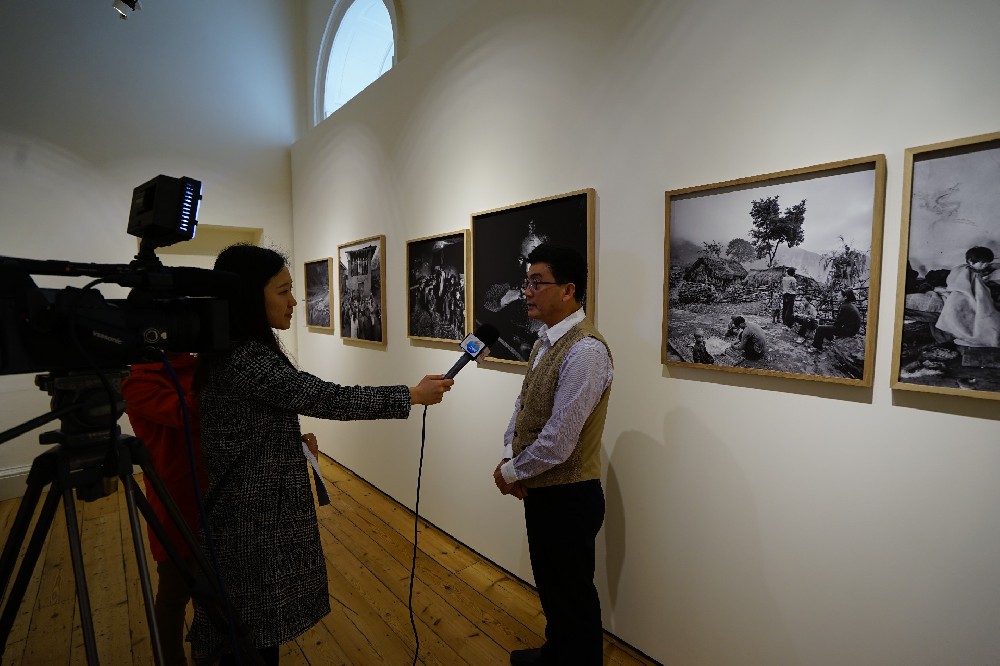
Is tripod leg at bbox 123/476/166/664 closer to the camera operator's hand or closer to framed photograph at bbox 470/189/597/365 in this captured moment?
the camera operator's hand

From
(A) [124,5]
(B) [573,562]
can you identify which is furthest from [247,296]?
(A) [124,5]

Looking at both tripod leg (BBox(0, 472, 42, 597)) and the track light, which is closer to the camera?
tripod leg (BBox(0, 472, 42, 597))

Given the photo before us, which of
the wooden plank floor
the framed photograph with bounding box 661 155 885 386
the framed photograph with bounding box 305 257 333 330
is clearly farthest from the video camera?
the framed photograph with bounding box 305 257 333 330

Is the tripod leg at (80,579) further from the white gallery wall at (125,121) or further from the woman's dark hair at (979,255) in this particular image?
the white gallery wall at (125,121)

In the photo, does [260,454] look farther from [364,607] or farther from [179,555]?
[364,607]

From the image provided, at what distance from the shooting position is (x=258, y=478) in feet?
4.30

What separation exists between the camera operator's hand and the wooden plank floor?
142cm

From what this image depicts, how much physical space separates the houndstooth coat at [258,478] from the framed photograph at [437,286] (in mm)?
1636

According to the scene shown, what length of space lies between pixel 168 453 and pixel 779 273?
2.29m

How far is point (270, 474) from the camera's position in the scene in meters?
1.32

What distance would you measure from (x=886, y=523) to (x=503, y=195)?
2157 millimetres

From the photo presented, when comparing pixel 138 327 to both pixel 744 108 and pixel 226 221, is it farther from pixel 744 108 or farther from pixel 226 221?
pixel 226 221

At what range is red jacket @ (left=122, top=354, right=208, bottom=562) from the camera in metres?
1.71

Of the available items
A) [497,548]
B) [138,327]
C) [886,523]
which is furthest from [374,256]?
[886,523]
